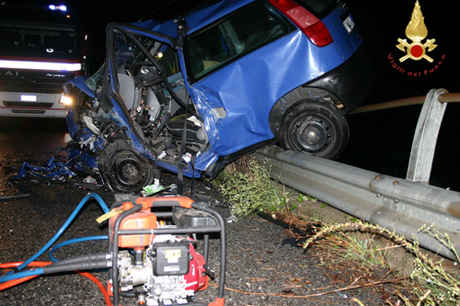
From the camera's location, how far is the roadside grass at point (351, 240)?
7.47 feet

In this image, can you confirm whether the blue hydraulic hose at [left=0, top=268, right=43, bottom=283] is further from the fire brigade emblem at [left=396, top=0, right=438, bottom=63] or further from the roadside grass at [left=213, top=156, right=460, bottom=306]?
the fire brigade emblem at [left=396, top=0, right=438, bottom=63]

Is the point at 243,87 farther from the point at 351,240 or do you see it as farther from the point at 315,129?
the point at 351,240

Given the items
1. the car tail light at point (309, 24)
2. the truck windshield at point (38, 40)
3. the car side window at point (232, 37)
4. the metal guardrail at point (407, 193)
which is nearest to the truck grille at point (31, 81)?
the truck windshield at point (38, 40)

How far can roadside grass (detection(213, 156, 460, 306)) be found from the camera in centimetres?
228

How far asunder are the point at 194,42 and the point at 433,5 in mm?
10213

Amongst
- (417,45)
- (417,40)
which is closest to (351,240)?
(417,40)

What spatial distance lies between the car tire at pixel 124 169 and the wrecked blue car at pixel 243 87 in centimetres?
1

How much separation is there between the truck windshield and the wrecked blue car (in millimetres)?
5879

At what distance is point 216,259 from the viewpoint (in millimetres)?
3080

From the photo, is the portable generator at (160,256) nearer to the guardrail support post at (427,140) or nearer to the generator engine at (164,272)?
the generator engine at (164,272)

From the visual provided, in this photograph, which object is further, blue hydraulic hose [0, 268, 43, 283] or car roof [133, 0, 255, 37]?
car roof [133, 0, 255, 37]

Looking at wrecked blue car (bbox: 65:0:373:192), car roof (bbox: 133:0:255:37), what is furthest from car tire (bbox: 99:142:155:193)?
car roof (bbox: 133:0:255:37)

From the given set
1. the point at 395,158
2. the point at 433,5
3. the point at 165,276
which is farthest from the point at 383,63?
the point at 165,276

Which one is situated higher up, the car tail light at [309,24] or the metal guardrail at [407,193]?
the car tail light at [309,24]
